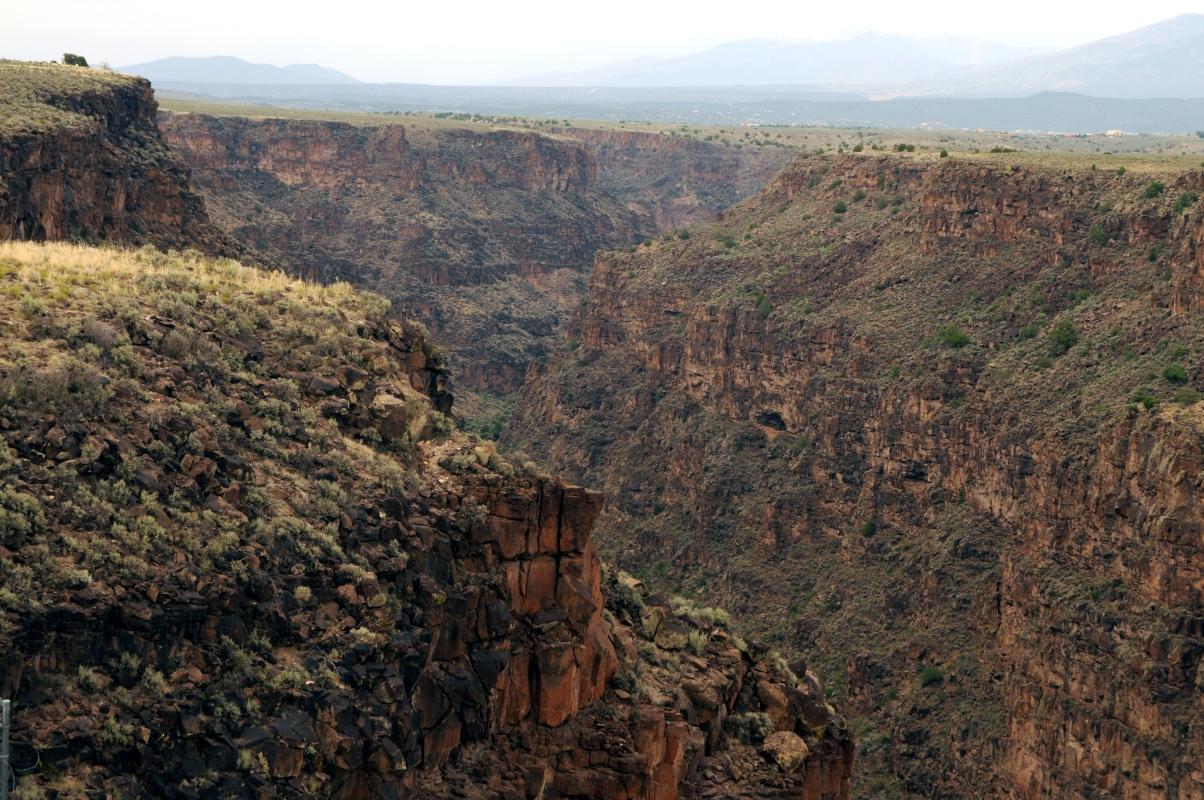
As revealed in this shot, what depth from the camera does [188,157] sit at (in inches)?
6658

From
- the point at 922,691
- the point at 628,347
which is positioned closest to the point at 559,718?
the point at 922,691

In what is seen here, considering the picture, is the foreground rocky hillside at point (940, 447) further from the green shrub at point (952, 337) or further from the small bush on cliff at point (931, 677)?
the green shrub at point (952, 337)

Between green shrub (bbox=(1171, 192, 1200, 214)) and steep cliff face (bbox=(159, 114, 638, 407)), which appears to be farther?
steep cliff face (bbox=(159, 114, 638, 407))

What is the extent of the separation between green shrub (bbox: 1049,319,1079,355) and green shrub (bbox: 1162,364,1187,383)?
9.56 meters

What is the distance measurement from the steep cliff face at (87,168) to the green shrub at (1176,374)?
1425 inches

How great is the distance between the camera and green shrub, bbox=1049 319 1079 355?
282ft

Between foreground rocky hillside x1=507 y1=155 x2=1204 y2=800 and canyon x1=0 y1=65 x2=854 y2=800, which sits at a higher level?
canyon x1=0 y1=65 x2=854 y2=800

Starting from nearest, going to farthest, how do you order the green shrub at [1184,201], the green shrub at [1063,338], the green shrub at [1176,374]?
the green shrub at [1176,374]
the green shrub at [1063,338]
the green shrub at [1184,201]

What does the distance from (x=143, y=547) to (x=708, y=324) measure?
8132 centimetres

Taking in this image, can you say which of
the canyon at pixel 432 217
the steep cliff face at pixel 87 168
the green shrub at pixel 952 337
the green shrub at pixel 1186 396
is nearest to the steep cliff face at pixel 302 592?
the steep cliff face at pixel 87 168

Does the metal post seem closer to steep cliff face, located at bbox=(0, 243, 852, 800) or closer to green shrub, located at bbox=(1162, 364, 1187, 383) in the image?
steep cliff face, located at bbox=(0, 243, 852, 800)

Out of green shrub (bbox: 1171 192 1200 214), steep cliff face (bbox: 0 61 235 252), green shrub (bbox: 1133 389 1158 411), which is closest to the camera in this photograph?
steep cliff face (bbox: 0 61 235 252)

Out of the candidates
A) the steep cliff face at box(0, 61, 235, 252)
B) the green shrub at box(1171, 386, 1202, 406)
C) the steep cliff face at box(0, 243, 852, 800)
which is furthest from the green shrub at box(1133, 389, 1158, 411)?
the steep cliff face at box(0, 243, 852, 800)

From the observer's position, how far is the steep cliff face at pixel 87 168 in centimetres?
6700
